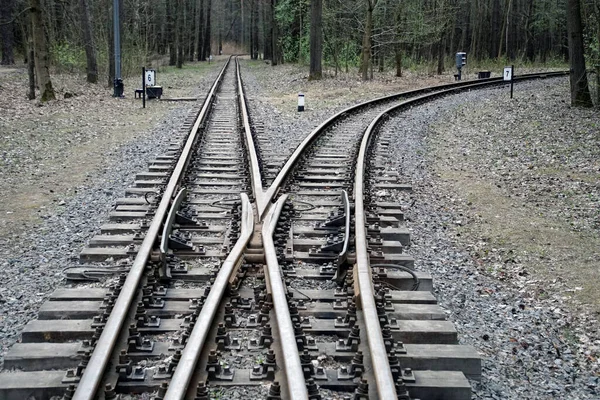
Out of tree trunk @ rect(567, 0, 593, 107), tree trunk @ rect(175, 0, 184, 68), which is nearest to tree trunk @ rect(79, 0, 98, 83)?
tree trunk @ rect(567, 0, 593, 107)

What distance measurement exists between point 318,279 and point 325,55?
3045cm

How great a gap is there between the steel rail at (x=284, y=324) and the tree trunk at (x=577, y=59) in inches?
589

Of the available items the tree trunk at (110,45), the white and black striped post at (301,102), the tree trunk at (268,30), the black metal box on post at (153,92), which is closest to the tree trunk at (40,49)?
the black metal box on post at (153,92)

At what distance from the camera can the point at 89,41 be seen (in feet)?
81.6

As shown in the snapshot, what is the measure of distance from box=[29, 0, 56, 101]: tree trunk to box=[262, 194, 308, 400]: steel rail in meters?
14.7

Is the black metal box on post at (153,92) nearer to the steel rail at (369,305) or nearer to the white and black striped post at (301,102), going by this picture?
the white and black striped post at (301,102)

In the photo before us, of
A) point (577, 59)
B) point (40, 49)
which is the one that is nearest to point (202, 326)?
point (40, 49)

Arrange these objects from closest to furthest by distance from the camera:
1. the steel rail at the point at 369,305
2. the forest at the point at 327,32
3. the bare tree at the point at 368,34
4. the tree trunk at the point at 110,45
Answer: the steel rail at the point at 369,305
the forest at the point at 327,32
the tree trunk at the point at 110,45
the bare tree at the point at 368,34

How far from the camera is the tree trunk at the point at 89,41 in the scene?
80.6 feet

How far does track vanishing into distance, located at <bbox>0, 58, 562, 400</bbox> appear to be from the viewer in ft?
12.4

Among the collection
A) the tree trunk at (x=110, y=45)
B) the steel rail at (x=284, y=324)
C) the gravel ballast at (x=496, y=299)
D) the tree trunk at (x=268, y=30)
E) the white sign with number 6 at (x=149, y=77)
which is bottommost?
the gravel ballast at (x=496, y=299)

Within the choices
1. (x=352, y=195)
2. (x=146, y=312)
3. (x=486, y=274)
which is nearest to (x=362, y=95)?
(x=352, y=195)

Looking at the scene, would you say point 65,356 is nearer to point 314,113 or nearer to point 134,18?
point 314,113

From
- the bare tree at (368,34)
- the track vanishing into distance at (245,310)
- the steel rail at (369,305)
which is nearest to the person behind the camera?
the steel rail at (369,305)
